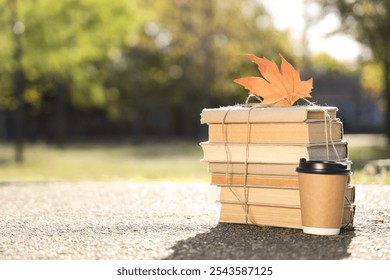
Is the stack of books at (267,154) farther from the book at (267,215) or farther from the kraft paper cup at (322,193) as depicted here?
the kraft paper cup at (322,193)

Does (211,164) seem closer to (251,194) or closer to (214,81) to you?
(251,194)

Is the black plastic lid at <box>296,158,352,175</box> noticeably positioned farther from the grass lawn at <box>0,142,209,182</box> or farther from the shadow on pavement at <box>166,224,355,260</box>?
the grass lawn at <box>0,142,209,182</box>

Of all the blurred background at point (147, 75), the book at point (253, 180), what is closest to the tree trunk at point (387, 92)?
the blurred background at point (147, 75)

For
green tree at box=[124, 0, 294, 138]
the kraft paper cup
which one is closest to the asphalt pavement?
the kraft paper cup

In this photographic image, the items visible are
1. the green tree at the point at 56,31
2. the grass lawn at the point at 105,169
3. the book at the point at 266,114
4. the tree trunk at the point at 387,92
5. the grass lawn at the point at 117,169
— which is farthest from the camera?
the tree trunk at the point at 387,92

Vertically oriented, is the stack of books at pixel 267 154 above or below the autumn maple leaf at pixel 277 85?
below

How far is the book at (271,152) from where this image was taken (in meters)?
7.05

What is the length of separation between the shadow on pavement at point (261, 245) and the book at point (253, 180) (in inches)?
18.5

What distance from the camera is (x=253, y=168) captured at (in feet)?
24.2

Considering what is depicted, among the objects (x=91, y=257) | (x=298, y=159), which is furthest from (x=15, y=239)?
(x=298, y=159)

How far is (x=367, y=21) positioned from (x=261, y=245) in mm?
24154

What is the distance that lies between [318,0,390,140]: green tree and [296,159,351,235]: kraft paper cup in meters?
22.3

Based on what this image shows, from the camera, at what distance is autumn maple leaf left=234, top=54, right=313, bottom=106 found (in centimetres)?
743

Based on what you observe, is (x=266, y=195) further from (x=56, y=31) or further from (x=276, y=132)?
(x=56, y=31)
